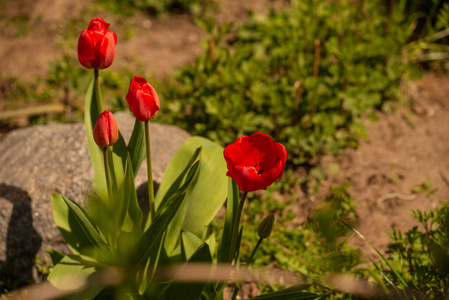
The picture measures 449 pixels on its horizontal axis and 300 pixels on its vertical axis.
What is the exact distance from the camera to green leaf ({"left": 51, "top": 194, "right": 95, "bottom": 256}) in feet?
5.74

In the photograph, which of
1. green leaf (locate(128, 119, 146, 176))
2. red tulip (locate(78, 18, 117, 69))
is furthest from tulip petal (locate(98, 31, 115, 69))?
green leaf (locate(128, 119, 146, 176))

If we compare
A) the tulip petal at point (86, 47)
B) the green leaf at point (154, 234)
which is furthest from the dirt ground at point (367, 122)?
the tulip petal at point (86, 47)

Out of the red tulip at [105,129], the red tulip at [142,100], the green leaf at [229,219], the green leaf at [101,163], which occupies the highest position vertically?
the red tulip at [142,100]

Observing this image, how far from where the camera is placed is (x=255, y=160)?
1.40 meters

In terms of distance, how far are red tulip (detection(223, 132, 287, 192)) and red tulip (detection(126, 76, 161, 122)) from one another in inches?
10.6

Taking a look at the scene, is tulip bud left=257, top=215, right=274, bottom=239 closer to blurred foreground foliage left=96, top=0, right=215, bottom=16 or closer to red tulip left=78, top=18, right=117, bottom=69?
red tulip left=78, top=18, right=117, bottom=69

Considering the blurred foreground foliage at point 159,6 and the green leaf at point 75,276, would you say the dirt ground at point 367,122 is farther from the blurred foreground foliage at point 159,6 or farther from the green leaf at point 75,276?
the green leaf at point 75,276

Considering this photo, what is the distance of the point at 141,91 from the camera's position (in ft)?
4.37

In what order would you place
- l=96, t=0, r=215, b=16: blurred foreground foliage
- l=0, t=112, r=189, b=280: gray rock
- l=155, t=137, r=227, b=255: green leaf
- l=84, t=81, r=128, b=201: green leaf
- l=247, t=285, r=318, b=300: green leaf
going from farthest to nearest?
l=96, t=0, r=215, b=16: blurred foreground foliage → l=0, t=112, r=189, b=280: gray rock → l=155, t=137, r=227, b=255: green leaf → l=84, t=81, r=128, b=201: green leaf → l=247, t=285, r=318, b=300: green leaf

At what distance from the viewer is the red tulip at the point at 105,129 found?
52.7 inches

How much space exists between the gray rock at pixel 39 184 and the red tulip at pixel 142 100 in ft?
2.79

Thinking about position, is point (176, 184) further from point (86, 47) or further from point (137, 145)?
point (86, 47)

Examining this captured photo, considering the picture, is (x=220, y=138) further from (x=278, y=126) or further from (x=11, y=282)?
(x=11, y=282)

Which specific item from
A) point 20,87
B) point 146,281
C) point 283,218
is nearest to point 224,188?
point 146,281
